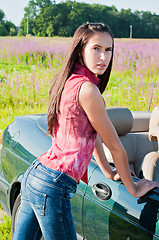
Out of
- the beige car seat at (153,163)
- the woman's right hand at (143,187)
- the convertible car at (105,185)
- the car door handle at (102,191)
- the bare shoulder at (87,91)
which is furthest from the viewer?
the beige car seat at (153,163)

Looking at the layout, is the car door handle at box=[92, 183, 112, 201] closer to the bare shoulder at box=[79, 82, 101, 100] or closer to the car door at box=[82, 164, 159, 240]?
the car door at box=[82, 164, 159, 240]

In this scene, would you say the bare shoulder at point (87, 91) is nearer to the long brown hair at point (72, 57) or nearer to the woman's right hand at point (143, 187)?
the long brown hair at point (72, 57)

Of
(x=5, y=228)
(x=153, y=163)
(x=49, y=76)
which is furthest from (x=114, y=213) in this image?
(x=49, y=76)

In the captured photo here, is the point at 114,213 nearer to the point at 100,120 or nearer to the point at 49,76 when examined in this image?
the point at 100,120

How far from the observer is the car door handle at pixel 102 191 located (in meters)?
1.98

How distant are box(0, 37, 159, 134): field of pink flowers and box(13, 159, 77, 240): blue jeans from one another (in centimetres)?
497

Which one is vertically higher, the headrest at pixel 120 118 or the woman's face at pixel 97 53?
the woman's face at pixel 97 53

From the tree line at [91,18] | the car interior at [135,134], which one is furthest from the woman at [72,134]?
the tree line at [91,18]

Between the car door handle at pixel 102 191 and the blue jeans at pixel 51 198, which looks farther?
the car door handle at pixel 102 191

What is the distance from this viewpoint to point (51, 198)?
1.57 meters

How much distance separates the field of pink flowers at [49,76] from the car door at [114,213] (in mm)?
4649

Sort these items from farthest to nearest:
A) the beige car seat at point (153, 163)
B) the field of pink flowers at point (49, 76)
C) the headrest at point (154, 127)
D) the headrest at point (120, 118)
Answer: the field of pink flowers at point (49, 76) < the headrest at point (120, 118) < the headrest at point (154, 127) < the beige car seat at point (153, 163)

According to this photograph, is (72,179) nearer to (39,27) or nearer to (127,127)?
(127,127)

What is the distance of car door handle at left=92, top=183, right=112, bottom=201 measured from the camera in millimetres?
1977
